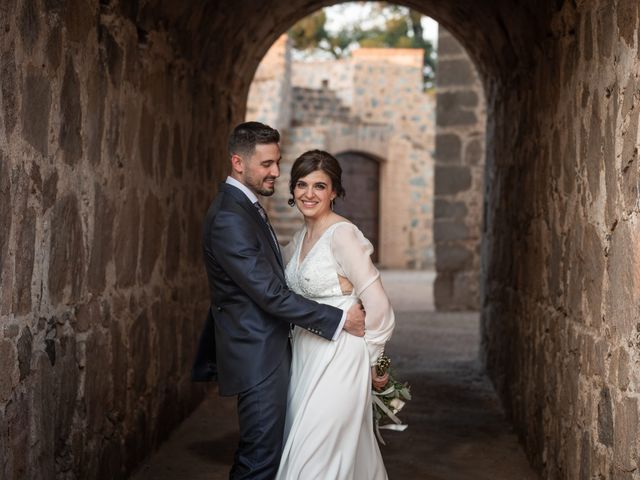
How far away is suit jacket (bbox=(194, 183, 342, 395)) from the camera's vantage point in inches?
125

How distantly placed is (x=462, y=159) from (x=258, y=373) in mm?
8711

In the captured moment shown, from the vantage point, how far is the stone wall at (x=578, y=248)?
2801 mm

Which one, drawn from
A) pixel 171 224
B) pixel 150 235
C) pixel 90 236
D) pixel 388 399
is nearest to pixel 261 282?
pixel 388 399

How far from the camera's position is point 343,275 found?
3285 mm

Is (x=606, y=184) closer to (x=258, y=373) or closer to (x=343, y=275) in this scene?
(x=343, y=275)

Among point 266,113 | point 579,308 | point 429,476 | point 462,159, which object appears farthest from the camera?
point 266,113

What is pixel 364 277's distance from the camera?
3.22 meters

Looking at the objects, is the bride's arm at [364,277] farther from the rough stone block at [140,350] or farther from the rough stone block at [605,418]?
the rough stone block at [140,350]

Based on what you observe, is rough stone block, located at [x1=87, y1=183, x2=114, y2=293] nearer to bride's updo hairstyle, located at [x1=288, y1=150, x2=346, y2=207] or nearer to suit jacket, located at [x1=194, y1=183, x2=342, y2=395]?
suit jacket, located at [x1=194, y1=183, x2=342, y2=395]

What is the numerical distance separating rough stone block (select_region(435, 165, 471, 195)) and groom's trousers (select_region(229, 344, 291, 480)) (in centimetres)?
861

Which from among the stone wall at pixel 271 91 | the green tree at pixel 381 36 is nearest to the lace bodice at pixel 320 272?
the stone wall at pixel 271 91

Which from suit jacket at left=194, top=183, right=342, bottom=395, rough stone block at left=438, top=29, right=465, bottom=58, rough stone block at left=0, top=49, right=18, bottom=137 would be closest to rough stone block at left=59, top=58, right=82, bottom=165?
rough stone block at left=0, top=49, right=18, bottom=137

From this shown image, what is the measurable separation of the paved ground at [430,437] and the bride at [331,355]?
122cm

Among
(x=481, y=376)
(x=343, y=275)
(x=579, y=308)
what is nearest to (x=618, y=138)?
(x=579, y=308)
